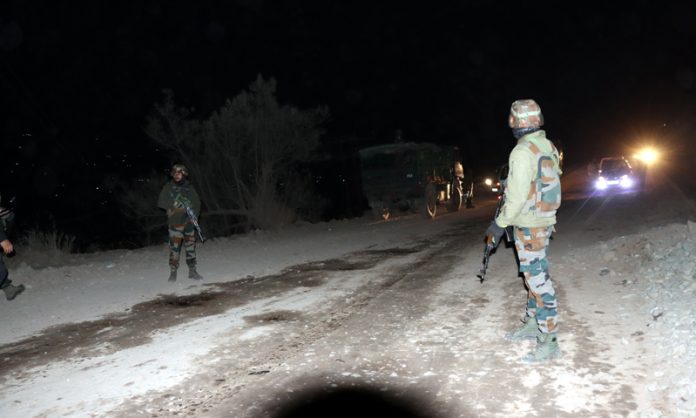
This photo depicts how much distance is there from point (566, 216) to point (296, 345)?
13.7 m

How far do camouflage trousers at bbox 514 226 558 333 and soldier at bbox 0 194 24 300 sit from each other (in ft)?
23.0

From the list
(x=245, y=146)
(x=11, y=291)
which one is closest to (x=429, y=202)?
(x=245, y=146)

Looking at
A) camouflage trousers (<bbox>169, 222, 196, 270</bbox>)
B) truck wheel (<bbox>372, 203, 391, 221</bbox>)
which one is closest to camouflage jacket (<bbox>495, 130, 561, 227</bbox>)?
camouflage trousers (<bbox>169, 222, 196, 270</bbox>)

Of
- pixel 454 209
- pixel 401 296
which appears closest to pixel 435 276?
pixel 401 296

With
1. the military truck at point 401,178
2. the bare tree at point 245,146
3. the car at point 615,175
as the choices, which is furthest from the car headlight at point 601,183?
the bare tree at point 245,146

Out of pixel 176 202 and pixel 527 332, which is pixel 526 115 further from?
pixel 176 202

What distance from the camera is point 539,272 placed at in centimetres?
477

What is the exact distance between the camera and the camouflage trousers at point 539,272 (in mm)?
4734

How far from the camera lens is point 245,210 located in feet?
73.1

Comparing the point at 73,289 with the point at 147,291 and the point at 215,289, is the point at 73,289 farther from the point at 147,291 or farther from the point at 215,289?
the point at 215,289

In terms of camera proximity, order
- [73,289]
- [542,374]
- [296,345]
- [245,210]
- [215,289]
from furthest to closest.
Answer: [245,210], [73,289], [215,289], [296,345], [542,374]

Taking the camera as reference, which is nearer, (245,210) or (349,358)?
(349,358)

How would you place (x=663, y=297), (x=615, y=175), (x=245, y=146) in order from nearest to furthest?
1. (x=663, y=297)
2. (x=245, y=146)
3. (x=615, y=175)

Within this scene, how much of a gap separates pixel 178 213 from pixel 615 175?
71.6 ft
